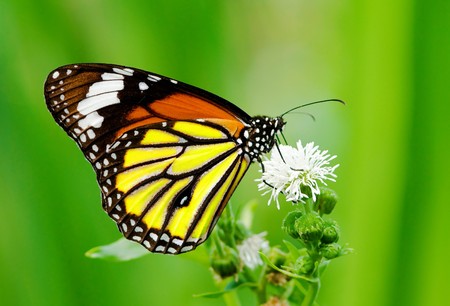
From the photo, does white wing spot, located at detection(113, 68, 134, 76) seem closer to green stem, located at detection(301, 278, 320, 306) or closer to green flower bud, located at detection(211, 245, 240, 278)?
green flower bud, located at detection(211, 245, 240, 278)

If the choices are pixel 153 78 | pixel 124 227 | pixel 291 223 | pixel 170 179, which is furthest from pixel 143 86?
pixel 291 223

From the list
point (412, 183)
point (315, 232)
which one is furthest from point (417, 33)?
point (315, 232)

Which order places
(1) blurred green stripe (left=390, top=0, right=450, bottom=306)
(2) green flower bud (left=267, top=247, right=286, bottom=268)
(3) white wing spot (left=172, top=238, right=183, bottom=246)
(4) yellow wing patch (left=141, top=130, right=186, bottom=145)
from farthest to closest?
(1) blurred green stripe (left=390, top=0, right=450, bottom=306), (4) yellow wing patch (left=141, top=130, right=186, bottom=145), (3) white wing spot (left=172, top=238, right=183, bottom=246), (2) green flower bud (left=267, top=247, right=286, bottom=268)

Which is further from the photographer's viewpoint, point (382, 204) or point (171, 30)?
point (171, 30)

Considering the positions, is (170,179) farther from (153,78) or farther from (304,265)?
(304,265)

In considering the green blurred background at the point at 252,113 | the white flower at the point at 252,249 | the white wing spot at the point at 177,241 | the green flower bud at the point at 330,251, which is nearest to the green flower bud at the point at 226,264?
the white flower at the point at 252,249

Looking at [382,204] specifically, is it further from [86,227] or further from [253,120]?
[86,227]

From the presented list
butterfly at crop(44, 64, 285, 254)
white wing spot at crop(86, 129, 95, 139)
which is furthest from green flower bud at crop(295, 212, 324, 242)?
white wing spot at crop(86, 129, 95, 139)
